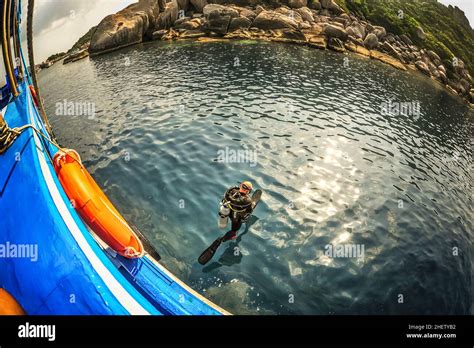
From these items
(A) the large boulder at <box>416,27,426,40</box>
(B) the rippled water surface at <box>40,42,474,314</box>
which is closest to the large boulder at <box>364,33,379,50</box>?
(A) the large boulder at <box>416,27,426,40</box>

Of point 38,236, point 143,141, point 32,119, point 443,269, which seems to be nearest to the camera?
point 38,236

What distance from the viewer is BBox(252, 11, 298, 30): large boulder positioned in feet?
177

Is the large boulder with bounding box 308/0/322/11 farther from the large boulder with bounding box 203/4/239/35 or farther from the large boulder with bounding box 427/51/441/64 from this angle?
the large boulder with bounding box 427/51/441/64

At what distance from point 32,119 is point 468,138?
3800 cm

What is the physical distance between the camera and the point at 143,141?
57.2ft

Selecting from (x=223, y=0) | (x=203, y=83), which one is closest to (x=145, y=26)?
(x=223, y=0)

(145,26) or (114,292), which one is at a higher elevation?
→ (145,26)

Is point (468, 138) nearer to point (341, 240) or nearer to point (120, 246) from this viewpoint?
point (341, 240)

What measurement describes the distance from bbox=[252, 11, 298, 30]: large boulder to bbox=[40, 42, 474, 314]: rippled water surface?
2892cm

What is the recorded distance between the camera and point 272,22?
5441 centimetres

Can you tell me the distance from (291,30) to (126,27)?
1211 inches

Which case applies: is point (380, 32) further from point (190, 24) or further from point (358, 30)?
point (190, 24)

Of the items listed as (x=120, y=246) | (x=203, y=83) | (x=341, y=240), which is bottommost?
(x=341, y=240)

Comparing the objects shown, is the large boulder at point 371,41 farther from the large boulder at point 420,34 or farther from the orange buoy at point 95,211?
the orange buoy at point 95,211
